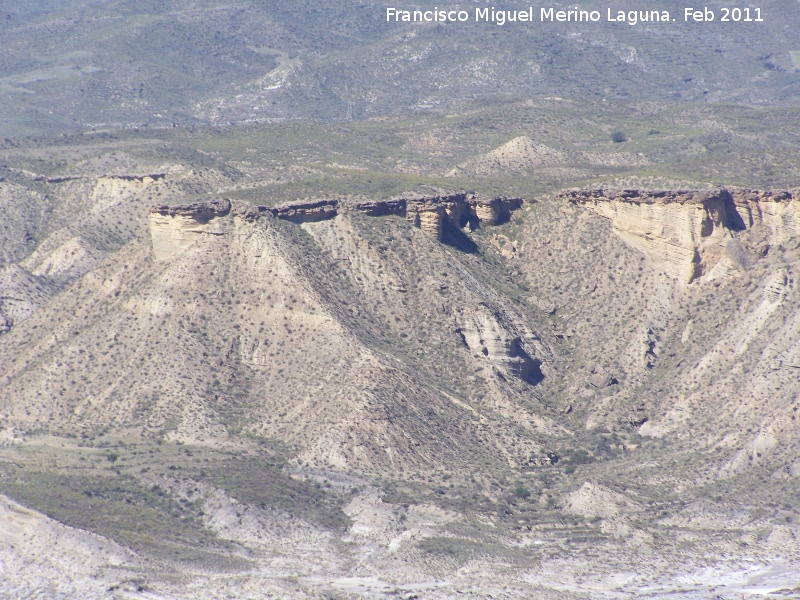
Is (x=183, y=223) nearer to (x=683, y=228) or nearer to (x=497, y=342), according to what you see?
(x=497, y=342)

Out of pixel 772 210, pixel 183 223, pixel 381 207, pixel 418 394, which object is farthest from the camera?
pixel 381 207

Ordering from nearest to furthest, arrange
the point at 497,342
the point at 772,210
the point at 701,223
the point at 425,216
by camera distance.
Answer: the point at 497,342
the point at 701,223
the point at 772,210
the point at 425,216

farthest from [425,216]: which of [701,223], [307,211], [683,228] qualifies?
[701,223]

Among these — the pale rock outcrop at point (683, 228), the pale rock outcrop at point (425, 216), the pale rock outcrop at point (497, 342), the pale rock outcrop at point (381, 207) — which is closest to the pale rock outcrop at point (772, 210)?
the pale rock outcrop at point (683, 228)

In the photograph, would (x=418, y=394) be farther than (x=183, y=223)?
No

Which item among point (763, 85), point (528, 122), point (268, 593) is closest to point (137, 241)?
point (268, 593)

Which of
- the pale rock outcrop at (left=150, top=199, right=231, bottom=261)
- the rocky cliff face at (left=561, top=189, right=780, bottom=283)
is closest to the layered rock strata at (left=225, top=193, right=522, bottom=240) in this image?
the pale rock outcrop at (left=150, top=199, right=231, bottom=261)
